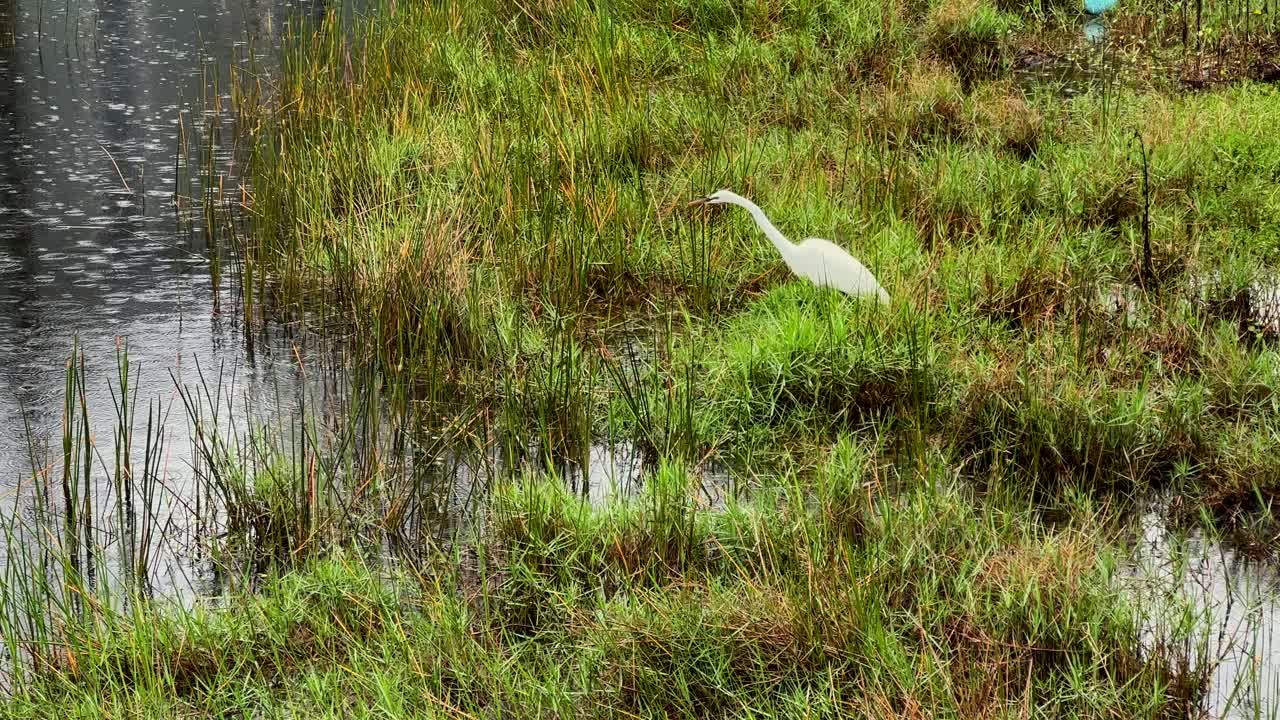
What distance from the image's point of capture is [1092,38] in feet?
24.8

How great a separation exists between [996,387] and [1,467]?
2.55m

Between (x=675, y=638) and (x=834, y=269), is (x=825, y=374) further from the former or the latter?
(x=675, y=638)

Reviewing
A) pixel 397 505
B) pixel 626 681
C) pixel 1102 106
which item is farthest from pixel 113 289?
pixel 1102 106

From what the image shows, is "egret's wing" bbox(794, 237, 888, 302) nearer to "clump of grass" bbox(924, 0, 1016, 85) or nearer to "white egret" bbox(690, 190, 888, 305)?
"white egret" bbox(690, 190, 888, 305)

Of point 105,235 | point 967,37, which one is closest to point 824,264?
point 105,235

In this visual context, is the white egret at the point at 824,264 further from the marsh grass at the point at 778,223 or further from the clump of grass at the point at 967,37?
the clump of grass at the point at 967,37

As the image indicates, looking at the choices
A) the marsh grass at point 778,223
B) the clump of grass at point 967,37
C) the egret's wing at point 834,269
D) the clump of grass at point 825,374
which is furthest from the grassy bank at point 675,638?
the clump of grass at point 967,37

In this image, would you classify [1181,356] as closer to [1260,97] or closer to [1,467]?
[1260,97]

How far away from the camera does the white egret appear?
3.86 meters

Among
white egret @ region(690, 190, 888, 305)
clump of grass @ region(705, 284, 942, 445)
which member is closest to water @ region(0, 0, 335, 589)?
clump of grass @ region(705, 284, 942, 445)

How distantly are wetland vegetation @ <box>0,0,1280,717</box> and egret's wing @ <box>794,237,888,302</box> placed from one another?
0.08m

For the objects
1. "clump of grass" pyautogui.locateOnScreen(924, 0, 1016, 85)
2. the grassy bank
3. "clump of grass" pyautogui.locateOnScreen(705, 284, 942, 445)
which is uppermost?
"clump of grass" pyautogui.locateOnScreen(924, 0, 1016, 85)

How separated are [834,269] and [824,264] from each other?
0.14 ft

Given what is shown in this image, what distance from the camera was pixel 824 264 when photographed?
13.0 ft
